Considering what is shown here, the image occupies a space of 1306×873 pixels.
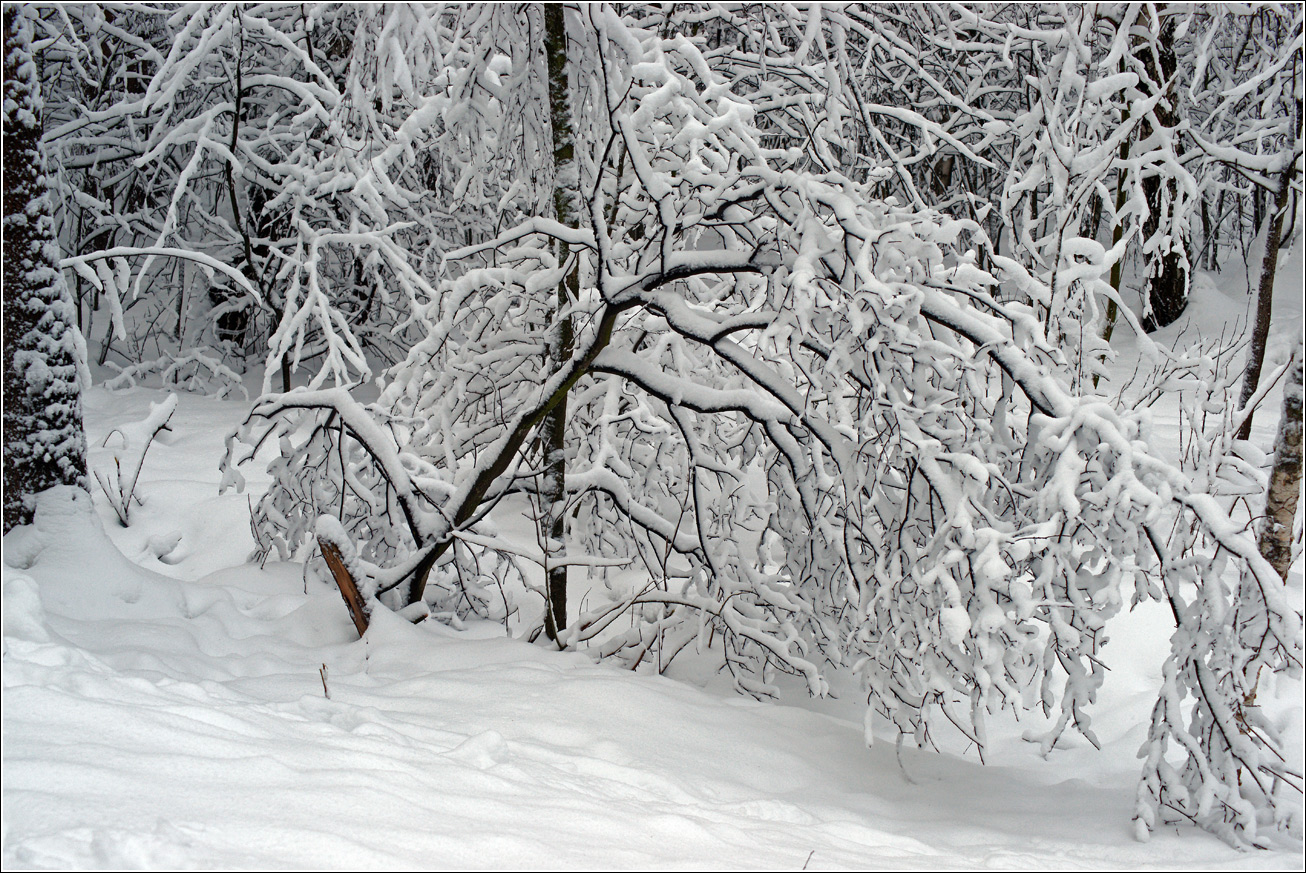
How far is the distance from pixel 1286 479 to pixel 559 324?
2993 mm

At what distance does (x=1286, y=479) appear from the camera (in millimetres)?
3529

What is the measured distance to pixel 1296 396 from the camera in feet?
11.3

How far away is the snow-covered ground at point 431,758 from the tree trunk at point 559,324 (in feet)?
1.41

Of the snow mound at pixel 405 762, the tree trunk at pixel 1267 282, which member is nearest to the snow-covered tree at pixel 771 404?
the tree trunk at pixel 1267 282

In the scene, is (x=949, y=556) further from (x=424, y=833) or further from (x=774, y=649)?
(x=424, y=833)

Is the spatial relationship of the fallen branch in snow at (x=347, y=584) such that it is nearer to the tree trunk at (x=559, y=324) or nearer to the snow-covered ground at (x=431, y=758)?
the snow-covered ground at (x=431, y=758)

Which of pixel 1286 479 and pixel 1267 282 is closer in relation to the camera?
pixel 1286 479

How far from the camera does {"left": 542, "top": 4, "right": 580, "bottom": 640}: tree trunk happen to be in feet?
12.6

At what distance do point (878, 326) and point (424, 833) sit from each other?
2026 mm

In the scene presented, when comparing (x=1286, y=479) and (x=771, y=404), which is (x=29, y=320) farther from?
(x=1286, y=479)

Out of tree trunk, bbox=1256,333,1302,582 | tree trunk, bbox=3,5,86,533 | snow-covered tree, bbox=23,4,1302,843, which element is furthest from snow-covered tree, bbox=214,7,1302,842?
tree trunk, bbox=3,5,86,533

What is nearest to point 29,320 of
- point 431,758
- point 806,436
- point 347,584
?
point 347,584

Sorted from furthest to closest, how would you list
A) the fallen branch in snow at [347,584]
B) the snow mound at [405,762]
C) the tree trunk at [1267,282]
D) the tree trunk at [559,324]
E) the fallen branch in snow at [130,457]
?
the fallen branch in snow at [130,457]
the tree trunk at [1267,282]
the fallen branch in snow at [347,584]
the tree trunk at [559,324]
the snow mound at [405,762]

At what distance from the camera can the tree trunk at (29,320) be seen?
346 cm
